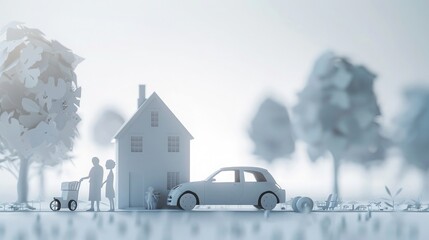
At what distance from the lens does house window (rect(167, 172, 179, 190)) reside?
34500mm

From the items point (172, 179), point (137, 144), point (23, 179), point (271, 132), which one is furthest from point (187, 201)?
point (271, 132)

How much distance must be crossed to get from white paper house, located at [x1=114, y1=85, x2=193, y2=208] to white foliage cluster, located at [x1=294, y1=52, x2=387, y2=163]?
1505 cm

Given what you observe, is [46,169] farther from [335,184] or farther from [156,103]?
[335,184]

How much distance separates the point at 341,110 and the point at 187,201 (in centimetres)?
1947

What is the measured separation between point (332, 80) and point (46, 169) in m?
19.8

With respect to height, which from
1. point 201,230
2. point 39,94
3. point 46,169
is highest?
point 39,94

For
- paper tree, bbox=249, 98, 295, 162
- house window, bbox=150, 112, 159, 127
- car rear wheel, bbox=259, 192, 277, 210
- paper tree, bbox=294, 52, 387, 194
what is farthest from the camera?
paper tree, bbox=249, 98, 295, 162

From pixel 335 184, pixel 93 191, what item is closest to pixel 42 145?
pixel 93 191

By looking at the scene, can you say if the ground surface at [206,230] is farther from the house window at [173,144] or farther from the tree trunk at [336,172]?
the tree trunk at [336,172]

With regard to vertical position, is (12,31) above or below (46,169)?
above

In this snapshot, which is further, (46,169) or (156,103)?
(46,169)

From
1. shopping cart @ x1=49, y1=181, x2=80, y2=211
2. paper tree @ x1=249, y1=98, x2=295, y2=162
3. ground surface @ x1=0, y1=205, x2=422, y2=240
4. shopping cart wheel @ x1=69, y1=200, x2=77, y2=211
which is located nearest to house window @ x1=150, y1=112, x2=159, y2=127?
shopping cart @ x1=49, y1=181, x2=80, y2=211

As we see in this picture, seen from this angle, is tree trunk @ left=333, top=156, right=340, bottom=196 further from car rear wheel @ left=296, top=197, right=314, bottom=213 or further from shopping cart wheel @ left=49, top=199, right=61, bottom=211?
shopping cart wheel @ left=49, top=199, right=61, bottom=211

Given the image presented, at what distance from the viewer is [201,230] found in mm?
20500
